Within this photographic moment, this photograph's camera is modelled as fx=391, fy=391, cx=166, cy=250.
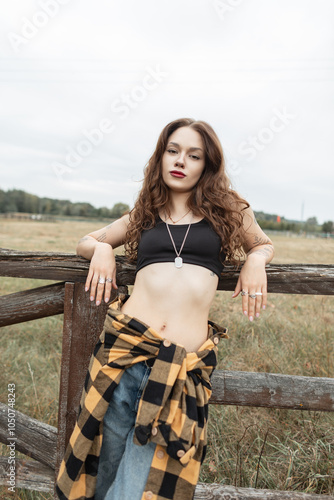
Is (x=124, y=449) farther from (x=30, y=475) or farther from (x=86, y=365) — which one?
(x=30, y=475)

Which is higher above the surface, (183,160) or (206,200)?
(183,160)

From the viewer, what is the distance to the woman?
1.75 metres

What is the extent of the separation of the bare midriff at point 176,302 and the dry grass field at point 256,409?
0.90m

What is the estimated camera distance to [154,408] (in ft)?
5.64

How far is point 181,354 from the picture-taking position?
5.78 feet

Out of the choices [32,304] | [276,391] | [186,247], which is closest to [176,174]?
[186,247]

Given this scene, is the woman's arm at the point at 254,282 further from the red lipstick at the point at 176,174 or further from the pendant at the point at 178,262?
the red lipstick at the point at 176,174

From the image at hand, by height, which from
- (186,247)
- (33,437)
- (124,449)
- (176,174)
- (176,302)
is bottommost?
(33,437)

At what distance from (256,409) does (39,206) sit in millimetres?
58044

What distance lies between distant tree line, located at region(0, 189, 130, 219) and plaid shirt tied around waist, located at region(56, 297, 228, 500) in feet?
154

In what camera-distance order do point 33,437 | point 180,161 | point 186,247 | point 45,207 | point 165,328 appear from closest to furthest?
point 165,328
point 186,247
point 180,161
point 33,437
point 45,207

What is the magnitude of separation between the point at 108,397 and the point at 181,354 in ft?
1.36

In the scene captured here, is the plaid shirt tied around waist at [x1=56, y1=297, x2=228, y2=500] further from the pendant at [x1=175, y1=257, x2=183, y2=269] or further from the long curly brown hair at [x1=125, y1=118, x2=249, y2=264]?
the long curly brown hair at [x1=125, y1=118, x2=249, y2=264]

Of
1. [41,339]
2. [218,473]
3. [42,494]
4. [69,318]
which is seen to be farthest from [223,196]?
[41,339]
